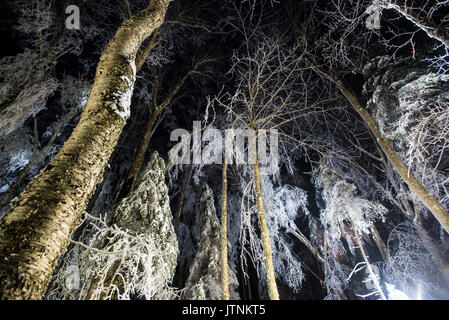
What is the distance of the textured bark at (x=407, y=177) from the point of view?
453 cm

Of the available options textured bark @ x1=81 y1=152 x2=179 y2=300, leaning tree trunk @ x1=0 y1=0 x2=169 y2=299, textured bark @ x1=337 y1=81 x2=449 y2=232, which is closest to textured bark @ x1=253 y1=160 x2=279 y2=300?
textured bark @ x1=81 y1=152 x2=179 y2=300

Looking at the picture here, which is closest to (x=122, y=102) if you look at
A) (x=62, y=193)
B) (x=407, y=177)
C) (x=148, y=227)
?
(x=62, y=193)

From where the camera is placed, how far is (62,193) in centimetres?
121

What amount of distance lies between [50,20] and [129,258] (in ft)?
24.6

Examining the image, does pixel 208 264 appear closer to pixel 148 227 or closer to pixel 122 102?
pixel 148 227

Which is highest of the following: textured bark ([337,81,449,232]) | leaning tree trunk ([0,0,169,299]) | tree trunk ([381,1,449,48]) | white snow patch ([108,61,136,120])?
tree trunk ([381,1,449,48])

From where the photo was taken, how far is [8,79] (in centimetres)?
586

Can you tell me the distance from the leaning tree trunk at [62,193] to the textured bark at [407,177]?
4404 millimetres

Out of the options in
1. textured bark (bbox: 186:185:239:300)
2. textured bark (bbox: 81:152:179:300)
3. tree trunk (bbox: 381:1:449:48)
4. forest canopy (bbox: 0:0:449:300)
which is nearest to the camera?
forest canopy (bbox: 0:0:449:300)

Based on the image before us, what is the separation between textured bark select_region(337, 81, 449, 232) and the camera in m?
4.53

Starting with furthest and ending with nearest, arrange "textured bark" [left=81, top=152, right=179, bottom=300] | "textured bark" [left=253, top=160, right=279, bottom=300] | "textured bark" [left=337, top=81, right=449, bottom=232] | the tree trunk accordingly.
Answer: "textured bark" [left=337, top=81, right=449, bottom=232]
the tree trunk
"textured bark" [left=253, top=160, right=279, bottom=300]
"textured bark" [left=81, top=152, right=179, bottom=300]

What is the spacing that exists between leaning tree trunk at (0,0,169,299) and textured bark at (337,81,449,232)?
440cm

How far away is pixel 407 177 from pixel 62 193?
21.8 ft

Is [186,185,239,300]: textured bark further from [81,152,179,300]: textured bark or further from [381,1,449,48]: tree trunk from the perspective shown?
[381,1,449,48]: tree trunk
